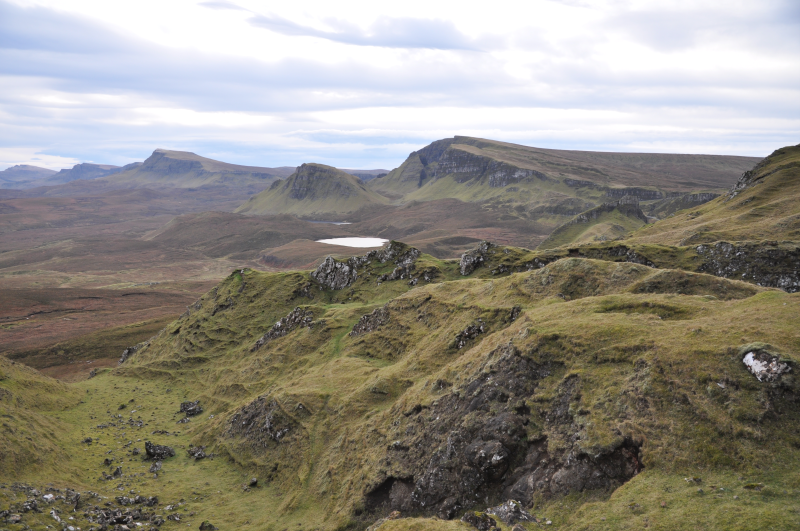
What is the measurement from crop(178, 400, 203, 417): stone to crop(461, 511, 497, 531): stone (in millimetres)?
48514

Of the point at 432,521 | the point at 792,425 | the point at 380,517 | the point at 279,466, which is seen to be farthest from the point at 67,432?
the point at 792,425

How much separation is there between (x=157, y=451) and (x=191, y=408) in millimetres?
13354

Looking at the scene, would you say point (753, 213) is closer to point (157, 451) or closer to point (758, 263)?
point (758, 263)

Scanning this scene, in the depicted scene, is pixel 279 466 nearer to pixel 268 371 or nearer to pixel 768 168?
pixel 268 371

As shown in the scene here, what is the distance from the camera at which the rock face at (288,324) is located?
63.6m

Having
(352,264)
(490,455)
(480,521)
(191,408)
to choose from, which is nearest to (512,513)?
(480,521)

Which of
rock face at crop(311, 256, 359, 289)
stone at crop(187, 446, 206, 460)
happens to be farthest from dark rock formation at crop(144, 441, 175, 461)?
rock face at crop(311, 256, 359, 289)

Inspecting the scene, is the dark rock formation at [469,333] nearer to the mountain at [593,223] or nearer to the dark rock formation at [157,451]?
the dark rock formation at [157,451]

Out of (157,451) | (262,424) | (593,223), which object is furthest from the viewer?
(593,223)

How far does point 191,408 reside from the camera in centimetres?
5803

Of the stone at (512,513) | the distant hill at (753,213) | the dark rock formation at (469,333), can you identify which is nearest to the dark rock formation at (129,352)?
the dark rock formation at (469,333)

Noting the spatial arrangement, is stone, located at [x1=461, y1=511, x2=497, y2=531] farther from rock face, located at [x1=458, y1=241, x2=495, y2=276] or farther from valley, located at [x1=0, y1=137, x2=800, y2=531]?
rock face, located at [x1=458, y1=241, x2=495, y2=276]

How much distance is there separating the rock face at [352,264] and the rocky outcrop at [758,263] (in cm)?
4297

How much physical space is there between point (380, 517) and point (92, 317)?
163 meters
